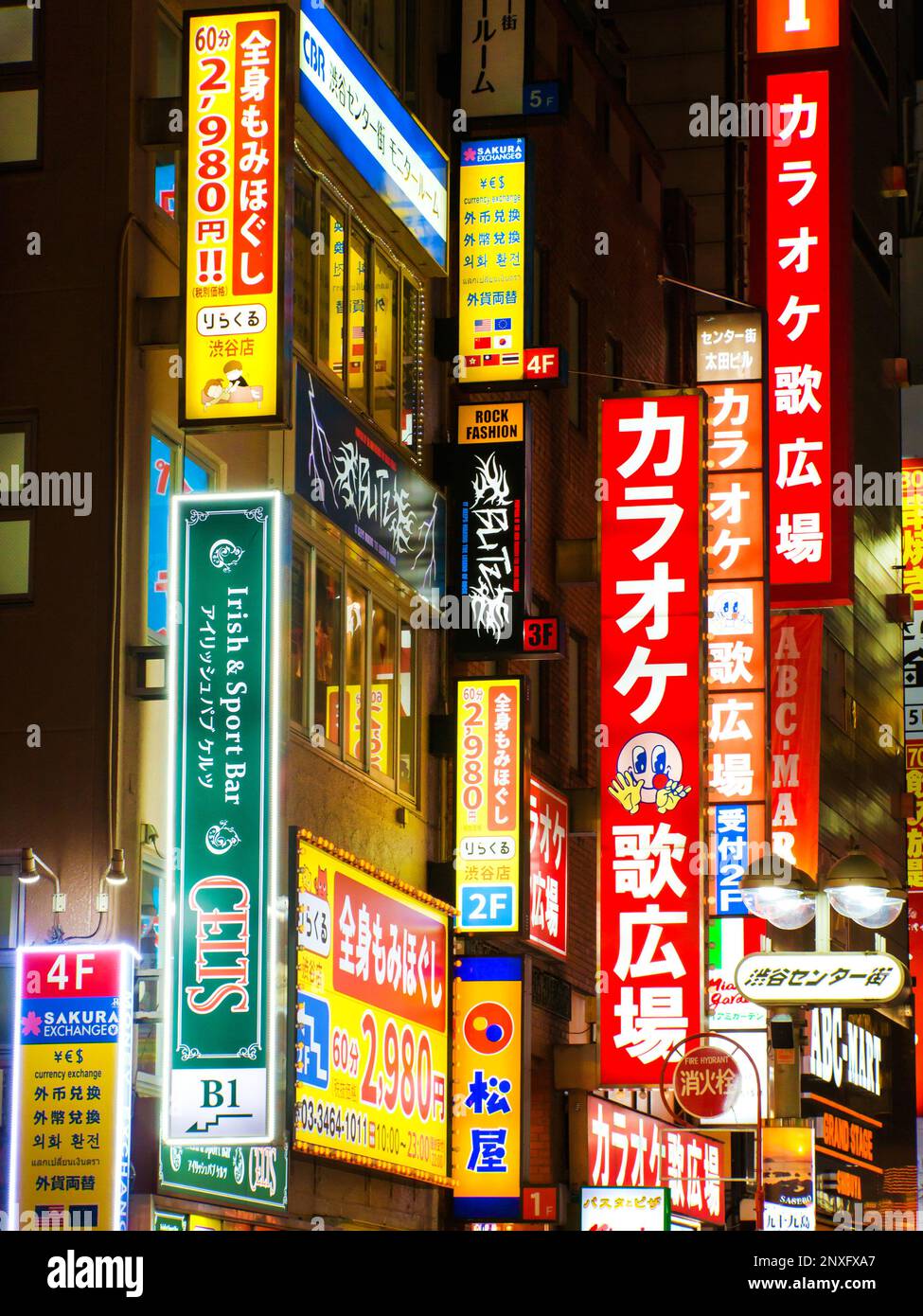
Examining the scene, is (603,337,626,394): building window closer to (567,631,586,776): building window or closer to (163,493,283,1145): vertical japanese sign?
(567,631,586,776): building window

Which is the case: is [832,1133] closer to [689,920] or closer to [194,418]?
[689,920]

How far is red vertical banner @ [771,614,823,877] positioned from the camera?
33.9m

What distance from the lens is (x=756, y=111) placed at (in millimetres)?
29156

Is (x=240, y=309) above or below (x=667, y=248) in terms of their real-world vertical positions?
below

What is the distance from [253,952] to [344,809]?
203 inches

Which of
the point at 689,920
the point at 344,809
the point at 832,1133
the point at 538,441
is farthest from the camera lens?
the point at 832,1133

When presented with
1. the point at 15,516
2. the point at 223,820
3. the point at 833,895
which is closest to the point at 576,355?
the point at 15,516

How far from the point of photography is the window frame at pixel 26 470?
17.1m

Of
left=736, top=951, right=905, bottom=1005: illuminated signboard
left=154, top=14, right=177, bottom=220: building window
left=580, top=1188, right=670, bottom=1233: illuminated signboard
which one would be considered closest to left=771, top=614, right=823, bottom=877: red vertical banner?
left=580, top=1188, right=670, bottom=1233: illuminated signboard

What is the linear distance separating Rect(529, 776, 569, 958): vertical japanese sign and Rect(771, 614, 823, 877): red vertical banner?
6816 millimetres

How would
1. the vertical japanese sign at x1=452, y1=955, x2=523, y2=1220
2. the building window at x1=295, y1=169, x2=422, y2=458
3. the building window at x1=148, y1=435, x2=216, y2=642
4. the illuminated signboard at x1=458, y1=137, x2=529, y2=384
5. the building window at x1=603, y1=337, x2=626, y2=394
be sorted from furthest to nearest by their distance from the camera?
the building window at x1=603, y1=337, x2=626, y2=394 < the illuminated signboard at x1=458, y1=137, x2=529, y2=384 < the vertical japanese sign at x1=452, y1=955, x2=523, y2=1220 < the building window at x1=295, y1=169, x2=422, y2=458 < the building window at x1=148, y1=435, x2=216, y2=642

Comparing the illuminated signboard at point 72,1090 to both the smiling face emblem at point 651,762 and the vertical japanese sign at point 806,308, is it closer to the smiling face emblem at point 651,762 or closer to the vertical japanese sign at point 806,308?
the smiling face emblem at point 651,762

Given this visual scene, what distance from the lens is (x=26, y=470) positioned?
17328 mm
